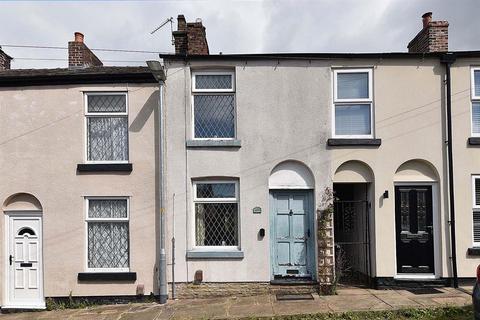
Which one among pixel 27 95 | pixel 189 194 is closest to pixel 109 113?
pixel 27 95

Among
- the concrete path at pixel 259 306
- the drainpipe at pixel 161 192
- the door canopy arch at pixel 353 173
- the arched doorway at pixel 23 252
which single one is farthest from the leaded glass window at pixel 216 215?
the arched doorway at pixel 23 252

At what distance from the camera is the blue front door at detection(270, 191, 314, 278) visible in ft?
33.6

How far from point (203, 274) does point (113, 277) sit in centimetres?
223

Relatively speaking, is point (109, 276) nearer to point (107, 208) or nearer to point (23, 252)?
point (107, 208)

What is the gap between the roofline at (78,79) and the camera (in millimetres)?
10320

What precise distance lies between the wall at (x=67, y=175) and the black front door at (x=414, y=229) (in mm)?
6267

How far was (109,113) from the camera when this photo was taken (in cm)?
1045

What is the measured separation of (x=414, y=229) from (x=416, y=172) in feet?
4.80

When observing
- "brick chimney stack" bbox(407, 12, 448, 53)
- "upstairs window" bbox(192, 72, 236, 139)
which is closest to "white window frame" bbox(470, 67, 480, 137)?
"brick chimney stack" bbox(407, 12, 448, 53)

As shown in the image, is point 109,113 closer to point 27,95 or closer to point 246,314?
point 27,95

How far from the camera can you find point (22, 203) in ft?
34.2

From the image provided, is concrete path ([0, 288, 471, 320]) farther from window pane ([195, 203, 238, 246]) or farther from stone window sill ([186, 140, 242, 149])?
stone window sill ([186, 140, 242, 149])

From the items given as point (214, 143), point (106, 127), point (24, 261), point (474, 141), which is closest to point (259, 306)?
point (214, 143)

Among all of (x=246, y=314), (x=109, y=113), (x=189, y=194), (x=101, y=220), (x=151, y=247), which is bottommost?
(x=246, y=314)
